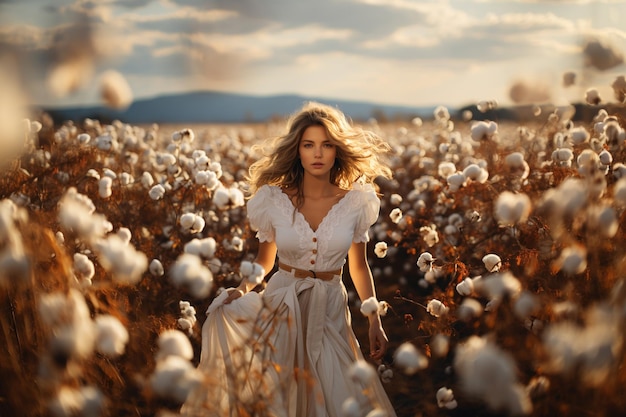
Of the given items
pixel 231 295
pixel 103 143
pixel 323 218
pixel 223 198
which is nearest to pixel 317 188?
pixel 323 218

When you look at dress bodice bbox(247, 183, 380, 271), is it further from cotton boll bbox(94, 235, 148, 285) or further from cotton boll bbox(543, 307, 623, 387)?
cotton boll bbox(543, 307, 623, 387)

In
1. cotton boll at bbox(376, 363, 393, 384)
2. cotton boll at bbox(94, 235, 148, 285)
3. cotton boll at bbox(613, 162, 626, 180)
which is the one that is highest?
cotton boll at bbox(613, 162, 626, 180)

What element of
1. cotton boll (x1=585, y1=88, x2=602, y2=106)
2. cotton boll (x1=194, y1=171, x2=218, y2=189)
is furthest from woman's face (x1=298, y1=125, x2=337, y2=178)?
cotton boll (x1=585, y1=88, x2=602, y2=106)

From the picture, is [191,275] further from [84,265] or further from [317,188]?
[317,188]

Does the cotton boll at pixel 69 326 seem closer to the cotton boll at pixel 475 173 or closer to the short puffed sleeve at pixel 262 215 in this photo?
the short puffed sleeve at pixel 262 215

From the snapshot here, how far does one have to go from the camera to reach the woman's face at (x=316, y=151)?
3061 millimetres

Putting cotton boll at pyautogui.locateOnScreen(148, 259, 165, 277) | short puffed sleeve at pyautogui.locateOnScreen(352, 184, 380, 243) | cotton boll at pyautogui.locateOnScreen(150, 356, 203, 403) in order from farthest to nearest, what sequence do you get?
1. cotton boll at pyautogui.locateOnScreen(148, 259, 165, 277)
2. short puffed sleeve at pyautogui.locateOnScreen(352, 184, 380, 243)
3. cotton boll at pyautogui.locateOnScreen(150, 356, 203, 403)

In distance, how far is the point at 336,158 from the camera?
10.7ft

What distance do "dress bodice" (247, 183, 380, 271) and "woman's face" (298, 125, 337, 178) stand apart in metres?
0.19

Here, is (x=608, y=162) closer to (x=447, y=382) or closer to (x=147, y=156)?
(x=447, y=382)

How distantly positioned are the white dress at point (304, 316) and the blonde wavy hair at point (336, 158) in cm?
10

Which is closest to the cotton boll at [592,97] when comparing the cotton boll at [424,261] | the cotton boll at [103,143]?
the cotton boll at [424,261]

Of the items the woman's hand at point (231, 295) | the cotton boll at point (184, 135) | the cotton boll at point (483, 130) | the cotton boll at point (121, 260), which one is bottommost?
the woman's hand at point (231, 295)

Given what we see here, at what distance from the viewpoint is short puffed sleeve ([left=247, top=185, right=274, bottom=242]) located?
312 cm
